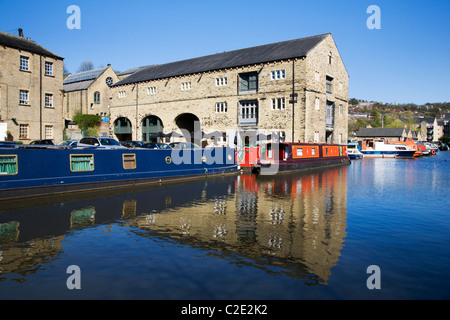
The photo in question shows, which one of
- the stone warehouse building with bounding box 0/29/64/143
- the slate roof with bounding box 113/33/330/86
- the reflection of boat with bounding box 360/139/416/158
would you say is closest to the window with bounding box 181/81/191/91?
the slate roof with bounding box 113/33/330/86

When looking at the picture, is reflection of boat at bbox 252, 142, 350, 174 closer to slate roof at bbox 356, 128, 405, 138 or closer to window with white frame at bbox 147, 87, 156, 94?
window with white frame at bbox 147, 87, 156, 94

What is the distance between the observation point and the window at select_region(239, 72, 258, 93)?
33.4 metres

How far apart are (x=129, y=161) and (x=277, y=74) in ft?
66.3

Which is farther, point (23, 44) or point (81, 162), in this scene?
point (23, 44)

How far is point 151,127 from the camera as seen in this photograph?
4119 cm

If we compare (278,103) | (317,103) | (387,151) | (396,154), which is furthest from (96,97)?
(396,154)

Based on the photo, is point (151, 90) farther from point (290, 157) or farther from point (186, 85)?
point (290, 157)

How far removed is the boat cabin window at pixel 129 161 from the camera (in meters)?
15.2

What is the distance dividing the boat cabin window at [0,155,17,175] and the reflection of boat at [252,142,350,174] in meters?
13.8

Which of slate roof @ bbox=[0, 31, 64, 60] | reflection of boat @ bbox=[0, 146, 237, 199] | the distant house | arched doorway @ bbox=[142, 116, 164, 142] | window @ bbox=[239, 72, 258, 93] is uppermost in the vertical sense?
slate roof @ bbox=[0, 31, 64, 60]

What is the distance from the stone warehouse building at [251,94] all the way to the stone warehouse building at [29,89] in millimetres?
9281

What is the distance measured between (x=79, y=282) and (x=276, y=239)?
3.88 meters

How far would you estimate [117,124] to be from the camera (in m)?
45.1
